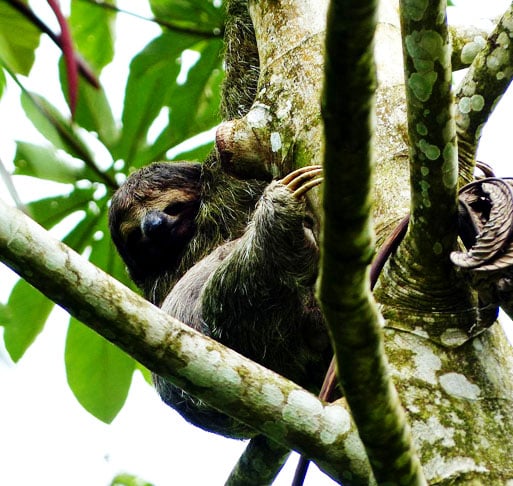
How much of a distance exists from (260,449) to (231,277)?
3.12 feet

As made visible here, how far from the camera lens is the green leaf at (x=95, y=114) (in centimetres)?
480

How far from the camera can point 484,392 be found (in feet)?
8.12

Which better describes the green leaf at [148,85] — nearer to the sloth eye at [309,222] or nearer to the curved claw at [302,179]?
the sloth eye at [309,222]

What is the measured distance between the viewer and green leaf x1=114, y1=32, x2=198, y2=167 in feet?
17.7

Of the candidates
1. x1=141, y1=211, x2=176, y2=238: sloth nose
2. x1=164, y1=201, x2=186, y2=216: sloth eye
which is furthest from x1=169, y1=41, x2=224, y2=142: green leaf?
x1=141, y1=211, x2=176, y2=238: sloth nose

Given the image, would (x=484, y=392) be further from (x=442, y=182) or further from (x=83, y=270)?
(x=83, y=270)

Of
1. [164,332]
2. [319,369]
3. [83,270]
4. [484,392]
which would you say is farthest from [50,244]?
[319,369]

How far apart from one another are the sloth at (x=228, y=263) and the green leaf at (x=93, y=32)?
1.00 m

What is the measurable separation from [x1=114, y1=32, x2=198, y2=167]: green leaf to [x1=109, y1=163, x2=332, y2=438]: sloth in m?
0.46

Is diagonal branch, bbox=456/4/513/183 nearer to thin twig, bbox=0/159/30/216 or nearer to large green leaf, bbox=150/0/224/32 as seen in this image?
thin twig, bbox=0/159/30/216

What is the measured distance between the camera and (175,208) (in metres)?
5.79

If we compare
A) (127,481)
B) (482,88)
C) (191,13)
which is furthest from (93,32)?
(482,88)

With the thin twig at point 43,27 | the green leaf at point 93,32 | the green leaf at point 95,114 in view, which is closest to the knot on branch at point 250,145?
the green leaf at point 95,114

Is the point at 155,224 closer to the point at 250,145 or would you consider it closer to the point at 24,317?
the point at 24,317
